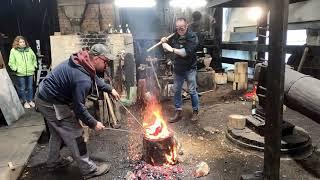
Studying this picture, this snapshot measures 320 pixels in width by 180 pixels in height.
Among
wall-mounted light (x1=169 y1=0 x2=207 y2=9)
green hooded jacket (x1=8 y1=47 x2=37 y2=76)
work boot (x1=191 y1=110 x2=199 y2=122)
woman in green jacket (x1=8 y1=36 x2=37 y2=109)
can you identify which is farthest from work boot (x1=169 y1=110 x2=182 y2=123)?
wall-mounted light (x1=169 y1=0 x2=207 y2=9)

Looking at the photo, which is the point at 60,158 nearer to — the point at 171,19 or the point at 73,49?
the point at 73,49

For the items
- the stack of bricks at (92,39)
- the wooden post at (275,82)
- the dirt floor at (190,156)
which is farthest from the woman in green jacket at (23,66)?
the wooden post at (275,82)

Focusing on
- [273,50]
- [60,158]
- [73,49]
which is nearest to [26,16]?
[73,49]

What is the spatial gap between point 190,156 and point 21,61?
21.5ft

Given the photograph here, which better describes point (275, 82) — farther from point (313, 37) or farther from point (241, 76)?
point (313, 37)

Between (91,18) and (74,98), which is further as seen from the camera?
(91,18)

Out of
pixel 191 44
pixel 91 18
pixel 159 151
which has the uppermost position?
pixel 91 18

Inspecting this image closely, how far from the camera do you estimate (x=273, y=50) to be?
12.3ft

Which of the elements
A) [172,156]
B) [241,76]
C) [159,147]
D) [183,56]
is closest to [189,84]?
[183,56]

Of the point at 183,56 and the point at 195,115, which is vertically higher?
the point at 183,56

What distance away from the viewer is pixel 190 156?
5.61m

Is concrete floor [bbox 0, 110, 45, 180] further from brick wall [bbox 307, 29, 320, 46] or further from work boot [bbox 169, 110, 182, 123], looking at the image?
brick wall [bbox 307, 29, 320, 46]

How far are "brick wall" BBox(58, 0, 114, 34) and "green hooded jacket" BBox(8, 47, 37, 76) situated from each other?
2213 millimetres

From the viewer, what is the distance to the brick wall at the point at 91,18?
11195mm
